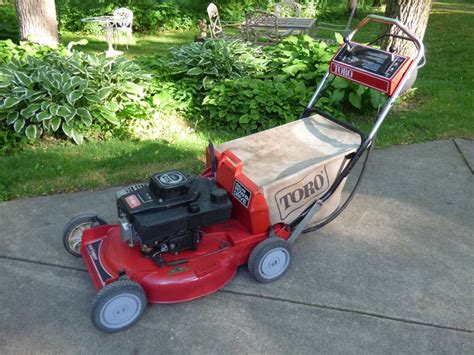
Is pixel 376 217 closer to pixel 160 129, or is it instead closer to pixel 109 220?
pixel 109 220

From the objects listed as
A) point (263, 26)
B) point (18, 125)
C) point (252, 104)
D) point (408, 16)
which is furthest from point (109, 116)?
point (263, 26)

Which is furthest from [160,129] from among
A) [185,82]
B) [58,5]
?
[58,5]

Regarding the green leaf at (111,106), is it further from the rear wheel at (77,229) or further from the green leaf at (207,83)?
the rear wheel at (77,229)

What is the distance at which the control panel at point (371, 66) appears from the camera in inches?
118

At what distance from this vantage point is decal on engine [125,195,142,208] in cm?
252

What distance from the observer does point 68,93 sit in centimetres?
468

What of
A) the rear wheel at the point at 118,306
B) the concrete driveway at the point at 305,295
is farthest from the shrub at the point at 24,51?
the rear wheel at the point at 118,306

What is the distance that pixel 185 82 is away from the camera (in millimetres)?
5543

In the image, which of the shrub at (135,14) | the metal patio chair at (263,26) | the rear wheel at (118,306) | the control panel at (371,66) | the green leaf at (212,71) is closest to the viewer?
the rear wheel at (118,306)

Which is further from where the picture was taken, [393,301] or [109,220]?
[109,220]

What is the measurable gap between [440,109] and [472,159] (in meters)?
1.38

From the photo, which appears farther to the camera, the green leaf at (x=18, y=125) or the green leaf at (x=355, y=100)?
the green leaf at (x=355, y=100)

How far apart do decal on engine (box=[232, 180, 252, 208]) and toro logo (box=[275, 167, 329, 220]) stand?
20 cm

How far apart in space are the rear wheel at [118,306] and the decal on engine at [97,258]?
0.19m
